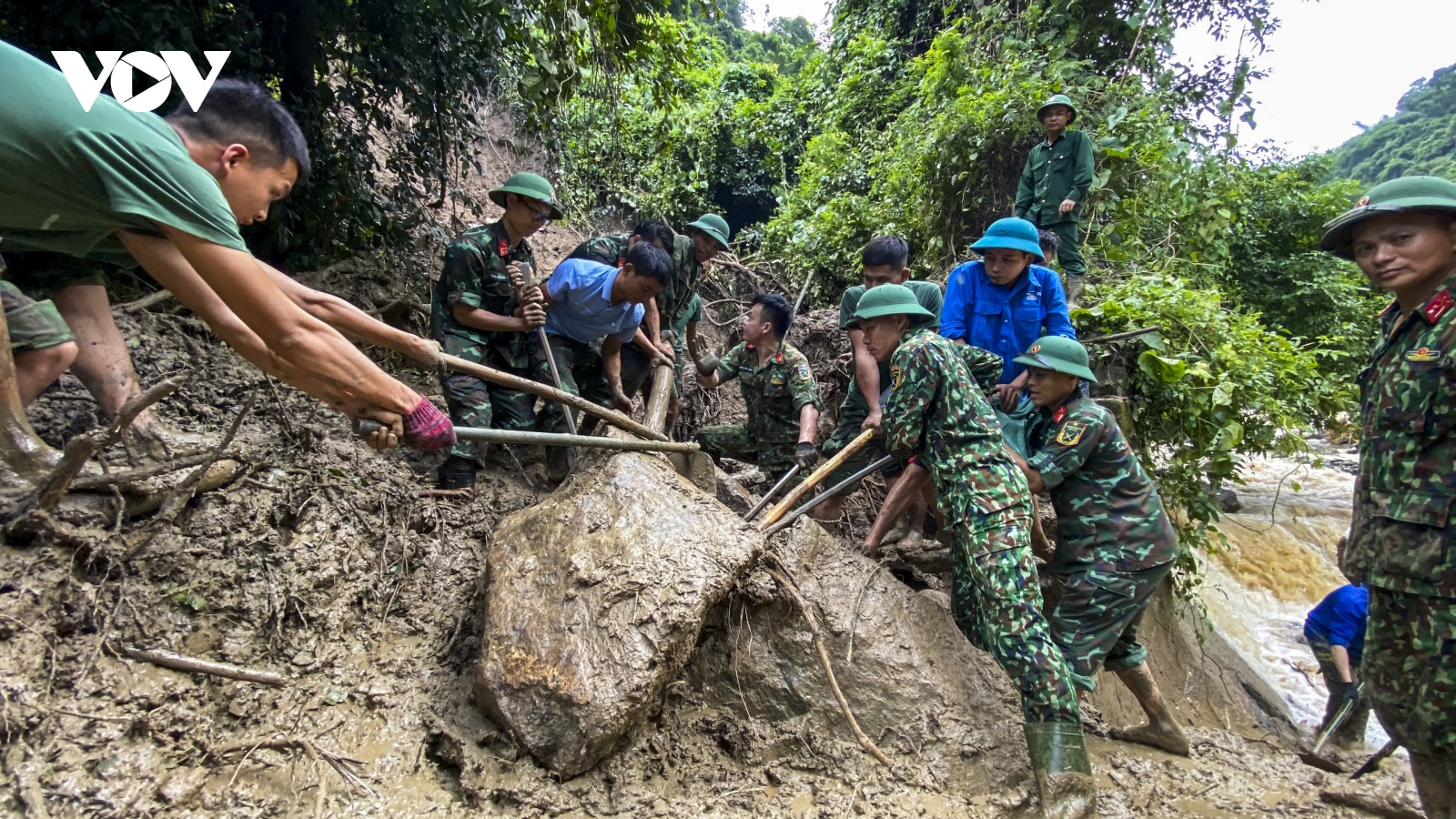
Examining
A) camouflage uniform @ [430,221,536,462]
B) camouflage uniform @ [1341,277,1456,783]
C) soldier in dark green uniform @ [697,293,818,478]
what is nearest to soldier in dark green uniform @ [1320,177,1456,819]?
camouflage uniform @ [1341,277,1456,783]

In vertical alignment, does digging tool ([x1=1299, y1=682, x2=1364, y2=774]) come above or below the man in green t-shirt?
below

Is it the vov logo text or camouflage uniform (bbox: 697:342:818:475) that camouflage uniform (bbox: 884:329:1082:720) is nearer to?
camouflage uniform (bbox: 697:342:818:475)

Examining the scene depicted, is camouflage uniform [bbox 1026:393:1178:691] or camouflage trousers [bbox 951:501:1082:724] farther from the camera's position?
camouflage uniform [bbox 1026:393:1178:691]

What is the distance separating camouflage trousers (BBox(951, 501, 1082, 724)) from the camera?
10.1ft

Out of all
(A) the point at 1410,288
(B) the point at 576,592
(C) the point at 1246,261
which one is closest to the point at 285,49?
(B) the point at 576,592

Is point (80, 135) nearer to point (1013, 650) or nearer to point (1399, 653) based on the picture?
point (1013, 650)

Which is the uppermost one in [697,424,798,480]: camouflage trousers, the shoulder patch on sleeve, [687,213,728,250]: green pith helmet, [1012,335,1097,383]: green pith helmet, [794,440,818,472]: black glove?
[687,213,728,250]: green pith helmet

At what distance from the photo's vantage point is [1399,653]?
238cm

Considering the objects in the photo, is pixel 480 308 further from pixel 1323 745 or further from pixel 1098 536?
pixel 1323 745

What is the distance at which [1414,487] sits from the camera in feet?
7.79

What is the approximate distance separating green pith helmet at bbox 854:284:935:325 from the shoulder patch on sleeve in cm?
87

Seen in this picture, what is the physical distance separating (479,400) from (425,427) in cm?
173

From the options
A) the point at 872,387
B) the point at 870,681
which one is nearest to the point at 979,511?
the point at 870,681

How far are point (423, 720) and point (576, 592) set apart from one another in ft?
2.40
